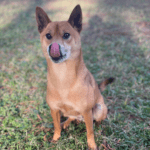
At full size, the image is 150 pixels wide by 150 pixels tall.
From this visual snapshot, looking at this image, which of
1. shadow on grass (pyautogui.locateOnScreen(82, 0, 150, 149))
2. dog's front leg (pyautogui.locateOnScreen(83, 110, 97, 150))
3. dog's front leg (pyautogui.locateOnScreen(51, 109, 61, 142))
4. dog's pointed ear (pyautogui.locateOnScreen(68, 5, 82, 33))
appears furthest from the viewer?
shadow on grass (pyautogui.locateOnScreen(82, 0, 150, 149))

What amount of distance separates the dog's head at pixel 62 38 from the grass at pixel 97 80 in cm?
136

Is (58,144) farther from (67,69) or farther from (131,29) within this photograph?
(131,29)

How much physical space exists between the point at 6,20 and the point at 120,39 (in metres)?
6.31

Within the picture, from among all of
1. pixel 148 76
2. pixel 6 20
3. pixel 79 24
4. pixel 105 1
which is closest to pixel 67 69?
pixel 79 24

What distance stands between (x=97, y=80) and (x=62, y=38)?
7.02 feet

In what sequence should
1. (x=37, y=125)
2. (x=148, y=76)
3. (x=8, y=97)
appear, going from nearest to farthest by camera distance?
(x=37, y=125), (x=8, y=97), (x=148, y=76)

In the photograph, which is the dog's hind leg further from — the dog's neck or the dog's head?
the dog's head

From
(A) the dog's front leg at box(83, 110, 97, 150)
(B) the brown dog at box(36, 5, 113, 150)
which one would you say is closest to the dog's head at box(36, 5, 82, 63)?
(B) the brown dog at box(36, 5, 113, 150)

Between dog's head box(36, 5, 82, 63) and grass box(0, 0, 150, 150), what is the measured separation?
1362mm

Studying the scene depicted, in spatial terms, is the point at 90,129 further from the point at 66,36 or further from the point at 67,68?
the point at 66,36

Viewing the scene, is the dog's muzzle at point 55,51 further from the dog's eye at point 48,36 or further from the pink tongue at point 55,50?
the dog's eye at point 48,36

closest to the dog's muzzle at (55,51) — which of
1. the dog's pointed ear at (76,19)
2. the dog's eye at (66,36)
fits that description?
the dog's eye at (66,36)

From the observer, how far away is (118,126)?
2416 millimetres

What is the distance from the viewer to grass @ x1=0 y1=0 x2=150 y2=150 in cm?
227
